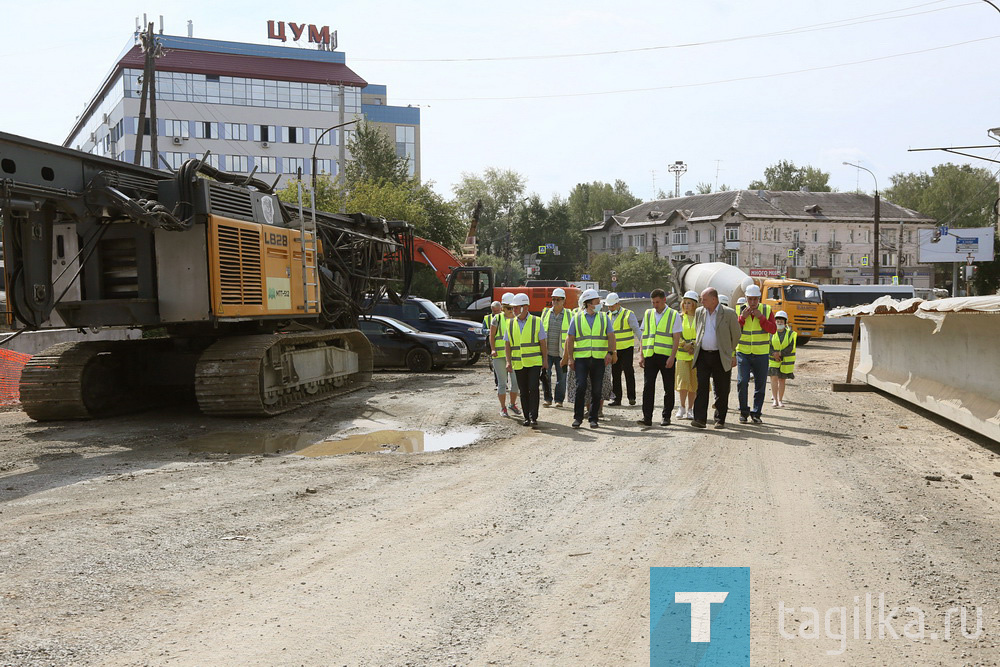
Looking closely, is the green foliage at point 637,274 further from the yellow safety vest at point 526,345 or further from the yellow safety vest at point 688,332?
the yellow safety vest at point 526,345

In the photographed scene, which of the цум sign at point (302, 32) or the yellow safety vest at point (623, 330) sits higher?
the цум sign at point (302, 32)

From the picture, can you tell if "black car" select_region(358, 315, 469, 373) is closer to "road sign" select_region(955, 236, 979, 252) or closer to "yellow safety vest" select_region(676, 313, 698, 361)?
"yellow safety vest" select_region(676, 313, 698, 361)

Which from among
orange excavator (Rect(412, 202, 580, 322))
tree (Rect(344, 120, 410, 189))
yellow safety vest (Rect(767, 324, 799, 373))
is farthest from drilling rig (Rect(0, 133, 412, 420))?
tree (Rect(344, 120, 410, 189))

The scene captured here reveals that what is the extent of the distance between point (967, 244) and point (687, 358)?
66.9 metres

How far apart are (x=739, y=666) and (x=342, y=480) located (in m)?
5.18

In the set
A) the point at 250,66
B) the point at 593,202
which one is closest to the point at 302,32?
the point at 250,66

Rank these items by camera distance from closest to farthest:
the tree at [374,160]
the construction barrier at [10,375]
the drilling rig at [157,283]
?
the drilling rig at [157,283], the construction barrier at [10,375], the tree at [374,160]

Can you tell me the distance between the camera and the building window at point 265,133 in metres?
74.8

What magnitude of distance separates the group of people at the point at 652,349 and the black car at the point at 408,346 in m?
7.21

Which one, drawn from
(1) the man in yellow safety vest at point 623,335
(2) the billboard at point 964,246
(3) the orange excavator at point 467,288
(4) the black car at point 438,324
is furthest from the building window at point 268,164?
(1) the man in yellow safety vest at point 623,335

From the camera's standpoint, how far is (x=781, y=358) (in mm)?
14750

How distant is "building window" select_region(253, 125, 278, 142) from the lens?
245 feet

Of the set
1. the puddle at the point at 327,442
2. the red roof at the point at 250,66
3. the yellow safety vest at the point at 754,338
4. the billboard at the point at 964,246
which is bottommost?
the puddle at the point at 327,442

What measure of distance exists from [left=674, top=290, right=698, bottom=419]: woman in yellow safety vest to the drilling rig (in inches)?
234
